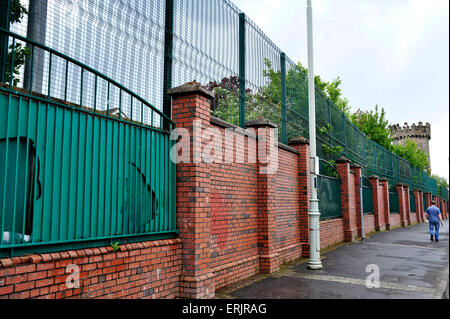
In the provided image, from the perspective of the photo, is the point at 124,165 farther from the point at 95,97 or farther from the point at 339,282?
the point at 339,282

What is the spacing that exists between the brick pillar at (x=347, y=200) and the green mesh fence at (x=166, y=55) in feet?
13.7

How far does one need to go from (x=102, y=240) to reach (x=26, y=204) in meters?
1.01

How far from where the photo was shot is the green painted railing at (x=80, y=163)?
3.56 m

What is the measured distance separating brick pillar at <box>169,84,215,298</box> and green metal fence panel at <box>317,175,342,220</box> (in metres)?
6.95

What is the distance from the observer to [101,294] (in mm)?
4227

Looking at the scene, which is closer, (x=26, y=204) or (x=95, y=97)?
(x=26, y=204)

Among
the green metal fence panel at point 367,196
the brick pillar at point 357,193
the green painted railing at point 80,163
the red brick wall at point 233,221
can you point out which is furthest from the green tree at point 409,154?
the green painted railing at point 80,163

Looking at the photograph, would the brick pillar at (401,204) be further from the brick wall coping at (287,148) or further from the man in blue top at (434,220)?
the brick wall coping at (287,148)

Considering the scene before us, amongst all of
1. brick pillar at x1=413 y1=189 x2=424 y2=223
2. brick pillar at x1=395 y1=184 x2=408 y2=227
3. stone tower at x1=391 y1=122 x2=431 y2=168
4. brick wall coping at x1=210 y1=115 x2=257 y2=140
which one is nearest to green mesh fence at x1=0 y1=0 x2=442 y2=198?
brick wall coping at x1=210 y1=115 x2=257 y2=140

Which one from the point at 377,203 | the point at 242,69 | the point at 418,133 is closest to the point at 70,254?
the point at 242,69

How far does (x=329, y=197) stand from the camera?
43.1 ft

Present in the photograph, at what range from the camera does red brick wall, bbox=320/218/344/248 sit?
39.1 ft

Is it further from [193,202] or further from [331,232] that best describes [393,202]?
[193,202]

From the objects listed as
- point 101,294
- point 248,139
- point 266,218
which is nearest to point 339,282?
point 266,218
